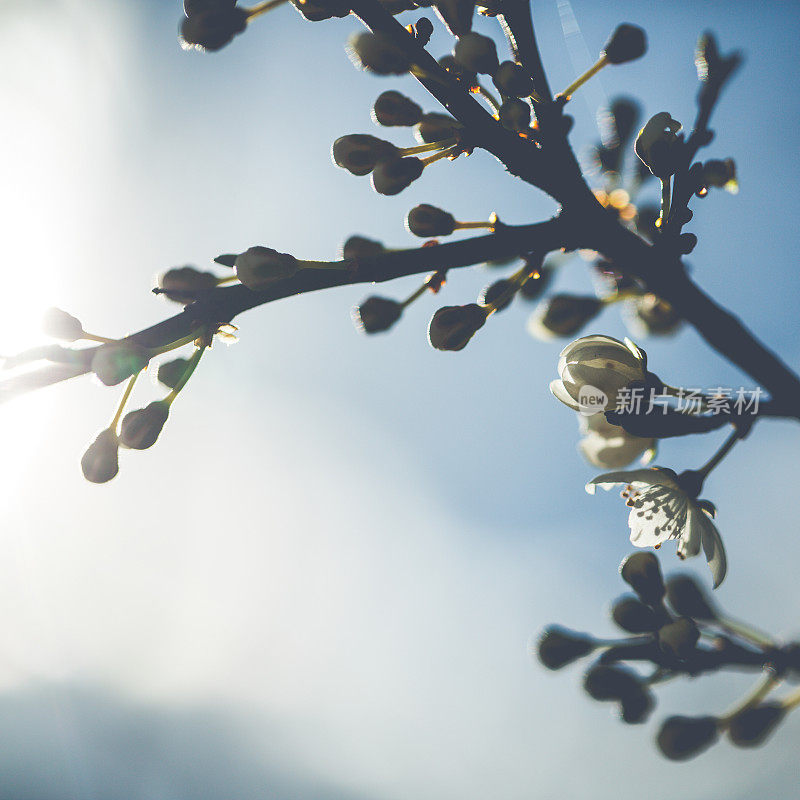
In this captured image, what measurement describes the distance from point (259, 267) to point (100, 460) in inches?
20.4

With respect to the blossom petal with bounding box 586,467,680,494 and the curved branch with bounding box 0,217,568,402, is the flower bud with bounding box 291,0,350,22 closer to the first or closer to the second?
the curved branch with bounding box 0,217,568,402

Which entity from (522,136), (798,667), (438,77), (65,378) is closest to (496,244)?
(522,136)

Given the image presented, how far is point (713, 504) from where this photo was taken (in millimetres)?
1486

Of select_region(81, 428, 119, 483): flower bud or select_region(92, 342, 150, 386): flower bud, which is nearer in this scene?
select_region(92, 342, 150, 386): flower bud

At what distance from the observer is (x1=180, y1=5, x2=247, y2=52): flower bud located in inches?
47.9

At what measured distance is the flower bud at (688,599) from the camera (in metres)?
1.30

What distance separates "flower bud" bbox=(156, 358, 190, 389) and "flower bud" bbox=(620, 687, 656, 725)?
117 cm

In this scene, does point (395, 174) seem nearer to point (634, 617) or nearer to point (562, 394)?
point (562, 394)

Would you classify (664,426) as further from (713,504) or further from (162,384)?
(162,384)

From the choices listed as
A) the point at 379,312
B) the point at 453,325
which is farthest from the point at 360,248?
the point at 453,325

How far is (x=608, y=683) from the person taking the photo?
1205 mm

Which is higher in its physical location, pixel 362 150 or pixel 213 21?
pixel 213 21

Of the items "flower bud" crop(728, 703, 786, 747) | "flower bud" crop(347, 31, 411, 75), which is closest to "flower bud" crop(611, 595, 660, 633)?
"flower bud" crop(728, 703, 786, 747)

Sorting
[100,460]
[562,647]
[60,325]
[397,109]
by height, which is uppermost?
[397,109]
